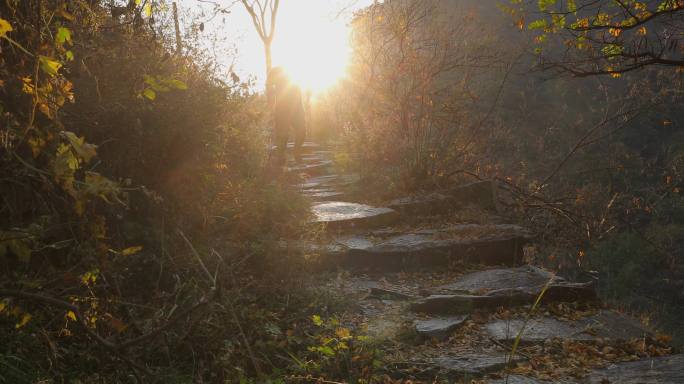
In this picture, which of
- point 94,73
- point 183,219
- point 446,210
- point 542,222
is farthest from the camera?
point 542,222

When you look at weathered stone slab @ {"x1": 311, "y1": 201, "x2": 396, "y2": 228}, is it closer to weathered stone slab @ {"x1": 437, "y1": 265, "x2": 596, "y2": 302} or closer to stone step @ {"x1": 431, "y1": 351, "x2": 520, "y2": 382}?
weathered stone slab @ {"x1": 437, "y1": 265, "x2": 596, "y2": 302}

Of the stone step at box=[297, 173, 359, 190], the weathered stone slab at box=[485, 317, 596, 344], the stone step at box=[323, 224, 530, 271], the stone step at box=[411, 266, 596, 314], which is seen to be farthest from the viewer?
the stone step at box=[297, 173, 359, 190]

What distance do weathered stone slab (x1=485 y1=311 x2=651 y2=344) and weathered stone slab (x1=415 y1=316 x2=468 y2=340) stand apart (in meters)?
0.27

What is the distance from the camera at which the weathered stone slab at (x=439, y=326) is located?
13.5 feet

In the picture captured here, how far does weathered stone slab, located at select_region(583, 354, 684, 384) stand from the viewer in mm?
3260

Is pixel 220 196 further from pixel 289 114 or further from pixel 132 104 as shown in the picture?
pixel 289 114

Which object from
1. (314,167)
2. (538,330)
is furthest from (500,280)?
(314,167)

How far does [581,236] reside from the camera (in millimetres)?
7855

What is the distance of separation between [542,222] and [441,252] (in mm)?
2942

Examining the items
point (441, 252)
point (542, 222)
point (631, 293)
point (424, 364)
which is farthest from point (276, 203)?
point (631, 293)

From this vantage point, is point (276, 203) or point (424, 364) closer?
point (424, 364)

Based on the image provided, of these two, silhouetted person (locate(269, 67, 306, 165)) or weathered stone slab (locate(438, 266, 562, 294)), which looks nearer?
weathered stone slab (locate(438, 266, 562, 294))

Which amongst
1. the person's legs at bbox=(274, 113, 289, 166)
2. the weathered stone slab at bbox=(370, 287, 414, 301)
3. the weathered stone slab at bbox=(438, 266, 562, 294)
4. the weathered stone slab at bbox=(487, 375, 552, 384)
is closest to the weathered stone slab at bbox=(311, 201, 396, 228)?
the weathered stone slab at bbox=(370, 287, 414, 301)

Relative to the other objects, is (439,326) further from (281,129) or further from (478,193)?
(281,129)
